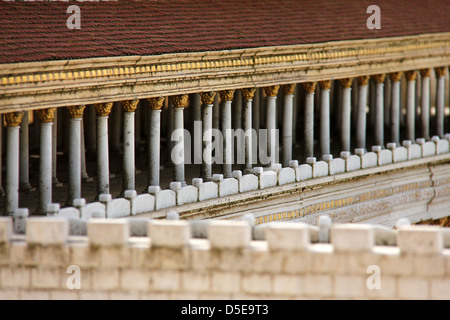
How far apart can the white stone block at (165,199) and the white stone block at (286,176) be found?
5317 mm

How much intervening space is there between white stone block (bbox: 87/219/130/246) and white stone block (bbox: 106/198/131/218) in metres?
7.46

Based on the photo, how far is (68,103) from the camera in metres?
31.5

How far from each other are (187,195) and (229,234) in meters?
10.9

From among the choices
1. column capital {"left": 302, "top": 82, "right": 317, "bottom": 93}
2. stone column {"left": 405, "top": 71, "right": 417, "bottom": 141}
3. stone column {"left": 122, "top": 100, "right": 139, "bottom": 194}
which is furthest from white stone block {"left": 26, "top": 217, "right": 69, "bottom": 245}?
stone column {"left": 405, "top": 71, "right": 417, "bottom": 141}

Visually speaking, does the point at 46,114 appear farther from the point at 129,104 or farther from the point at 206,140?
the point at 206,140

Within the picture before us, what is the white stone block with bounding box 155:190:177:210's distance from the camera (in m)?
32.6

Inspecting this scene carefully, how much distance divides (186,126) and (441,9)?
1038 cm

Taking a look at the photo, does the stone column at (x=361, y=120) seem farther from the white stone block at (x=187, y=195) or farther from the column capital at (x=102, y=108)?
the column capital at (x=102, y=108)

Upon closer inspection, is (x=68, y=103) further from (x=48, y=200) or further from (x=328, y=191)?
(x=328, y=191)

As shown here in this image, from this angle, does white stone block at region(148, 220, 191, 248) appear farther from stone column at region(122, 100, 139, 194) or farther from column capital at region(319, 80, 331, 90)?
column capital at region(319, 80, 331, 90)

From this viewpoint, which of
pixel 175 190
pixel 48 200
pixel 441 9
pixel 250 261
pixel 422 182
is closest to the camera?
pixel 250 261

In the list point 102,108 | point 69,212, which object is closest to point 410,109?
point 102,108

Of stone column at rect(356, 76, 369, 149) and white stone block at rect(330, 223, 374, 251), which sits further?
stone column at rect(356, 76, 369, 149)

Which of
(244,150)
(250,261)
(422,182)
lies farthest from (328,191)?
(250,261)
